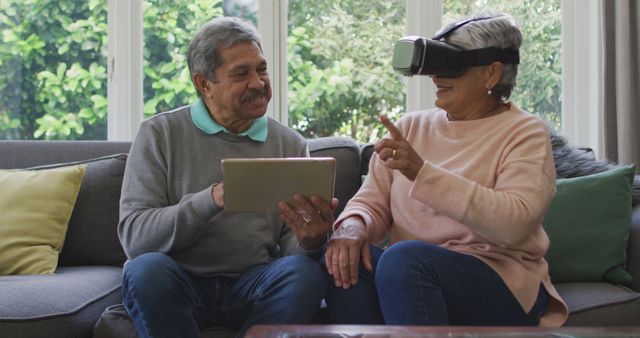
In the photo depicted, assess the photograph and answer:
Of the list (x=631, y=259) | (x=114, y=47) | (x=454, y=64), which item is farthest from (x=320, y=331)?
(x=114, y=47)

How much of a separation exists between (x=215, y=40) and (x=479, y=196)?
2.58ft

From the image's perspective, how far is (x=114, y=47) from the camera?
3.35 metres

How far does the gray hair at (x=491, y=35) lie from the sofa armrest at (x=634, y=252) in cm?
62

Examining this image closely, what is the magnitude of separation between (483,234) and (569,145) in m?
0.86

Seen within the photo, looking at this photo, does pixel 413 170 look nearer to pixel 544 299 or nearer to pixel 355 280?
pixel 355 280

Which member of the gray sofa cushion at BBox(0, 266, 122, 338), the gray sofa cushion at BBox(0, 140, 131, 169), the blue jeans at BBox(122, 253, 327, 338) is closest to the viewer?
the blue jeans at BBox(122, 253, 327, 338)

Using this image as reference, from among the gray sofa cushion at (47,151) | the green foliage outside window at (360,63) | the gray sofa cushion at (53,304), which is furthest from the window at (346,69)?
the gray sofa cushion at (53,304)

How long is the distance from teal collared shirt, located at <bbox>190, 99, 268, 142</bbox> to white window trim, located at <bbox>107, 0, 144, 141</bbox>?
121cm

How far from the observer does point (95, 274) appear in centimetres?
231

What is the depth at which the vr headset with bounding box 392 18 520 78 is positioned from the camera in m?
1.87

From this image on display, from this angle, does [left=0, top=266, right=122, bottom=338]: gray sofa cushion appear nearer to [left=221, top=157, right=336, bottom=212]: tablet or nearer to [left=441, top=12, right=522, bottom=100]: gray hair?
[left=221, top=157, right=336, bottom=212]: tablet

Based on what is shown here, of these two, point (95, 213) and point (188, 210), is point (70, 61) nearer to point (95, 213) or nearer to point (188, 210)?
point (95, 213)

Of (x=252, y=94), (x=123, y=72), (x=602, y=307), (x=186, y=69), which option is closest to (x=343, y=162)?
(x=252, y=94)

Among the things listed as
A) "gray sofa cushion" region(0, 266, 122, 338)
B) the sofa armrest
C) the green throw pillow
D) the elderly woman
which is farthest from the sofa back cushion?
the sofa armrest
